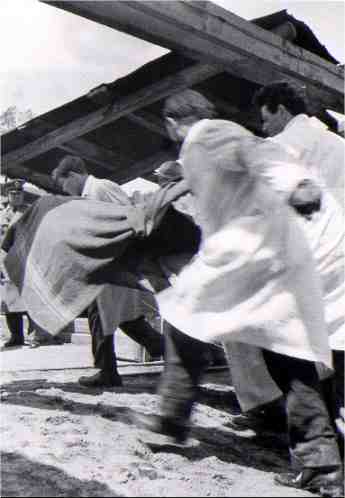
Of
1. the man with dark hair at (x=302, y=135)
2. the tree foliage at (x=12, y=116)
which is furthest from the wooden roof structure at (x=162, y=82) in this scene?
the tree foliage at (x=12, y=116)

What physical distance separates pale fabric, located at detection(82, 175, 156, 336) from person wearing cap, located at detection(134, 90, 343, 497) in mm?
1697

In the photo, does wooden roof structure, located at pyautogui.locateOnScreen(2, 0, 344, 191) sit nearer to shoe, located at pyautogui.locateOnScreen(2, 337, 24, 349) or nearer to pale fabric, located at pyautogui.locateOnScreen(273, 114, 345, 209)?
pale fabric, located at pyautogui.locateOnScreen(273, 114, 345, 209)

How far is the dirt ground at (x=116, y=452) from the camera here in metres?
2.34

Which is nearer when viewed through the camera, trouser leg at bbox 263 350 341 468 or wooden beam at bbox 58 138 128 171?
trouser leg at bbox 263 350 341 468

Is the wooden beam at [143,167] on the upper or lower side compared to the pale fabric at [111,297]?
upper

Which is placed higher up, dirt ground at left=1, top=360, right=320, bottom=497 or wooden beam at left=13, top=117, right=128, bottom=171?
wooden beam at left=13, top=117, right=128, bottom=171

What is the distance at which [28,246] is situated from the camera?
11.6 ft

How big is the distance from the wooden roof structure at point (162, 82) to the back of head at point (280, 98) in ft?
1.39

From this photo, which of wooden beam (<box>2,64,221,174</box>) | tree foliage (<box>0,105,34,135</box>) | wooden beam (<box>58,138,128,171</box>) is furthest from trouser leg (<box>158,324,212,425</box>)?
tree foliage (<box>0,105,34,135</box>)

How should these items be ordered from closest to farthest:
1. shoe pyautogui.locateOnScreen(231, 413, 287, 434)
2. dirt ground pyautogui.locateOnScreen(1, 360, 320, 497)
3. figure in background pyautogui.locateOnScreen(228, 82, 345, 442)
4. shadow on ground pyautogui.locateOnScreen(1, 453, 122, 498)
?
shadow on ground pyautogui.locateOnScreen(1, 453, 122, 498) < dirt ground pyautogui.locateOnScreen(1, 360, 320, 497) < figure in background pyautogui.locateOnScreen(228, 82, 345, 442) < shoe pyautogui.locateOnScreen(231, 413, 287, 434)

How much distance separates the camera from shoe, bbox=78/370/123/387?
4.53 meters

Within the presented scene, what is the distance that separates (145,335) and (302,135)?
220 centimetres

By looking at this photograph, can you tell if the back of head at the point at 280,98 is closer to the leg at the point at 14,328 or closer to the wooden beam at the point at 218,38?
the wooden beam at the point at 218,38

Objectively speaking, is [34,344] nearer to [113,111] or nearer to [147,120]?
[147,120]
